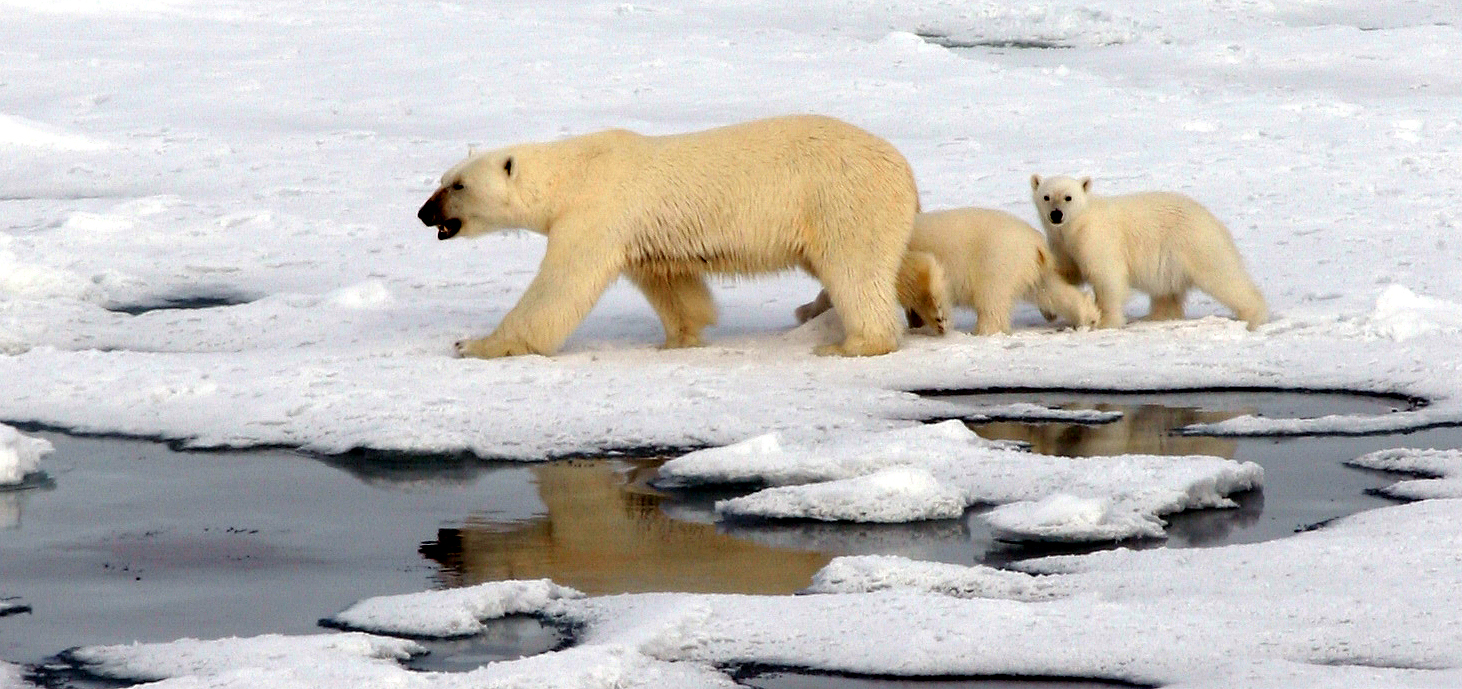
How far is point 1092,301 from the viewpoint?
9.05 m

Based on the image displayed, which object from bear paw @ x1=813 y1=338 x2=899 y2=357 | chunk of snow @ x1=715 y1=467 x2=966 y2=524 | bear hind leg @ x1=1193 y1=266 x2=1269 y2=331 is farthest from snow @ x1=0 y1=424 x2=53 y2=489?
bear hind leg @ x1=1193 y1=266 x2=1269 y2=331

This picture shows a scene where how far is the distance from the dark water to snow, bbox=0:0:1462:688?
0.64ft

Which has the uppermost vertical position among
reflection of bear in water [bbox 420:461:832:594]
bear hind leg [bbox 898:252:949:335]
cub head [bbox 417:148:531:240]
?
cub head [bbox 417:148:531:240]

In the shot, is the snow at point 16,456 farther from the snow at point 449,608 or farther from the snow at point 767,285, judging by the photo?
the snow at point 449,608

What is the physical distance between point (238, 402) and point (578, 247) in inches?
72.6

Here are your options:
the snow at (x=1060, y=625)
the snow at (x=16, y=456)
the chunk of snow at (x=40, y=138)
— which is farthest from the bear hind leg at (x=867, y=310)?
A: the chunk of snow at (x=40, y=138)

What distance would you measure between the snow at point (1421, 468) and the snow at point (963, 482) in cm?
47

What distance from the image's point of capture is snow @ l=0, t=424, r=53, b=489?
6.25 m

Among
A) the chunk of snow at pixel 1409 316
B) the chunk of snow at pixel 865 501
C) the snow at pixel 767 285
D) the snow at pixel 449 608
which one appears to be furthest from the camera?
the chunk of snow at pixel 1409 316

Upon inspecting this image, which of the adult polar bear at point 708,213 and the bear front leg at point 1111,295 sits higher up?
the adult polar bear at point 708,213

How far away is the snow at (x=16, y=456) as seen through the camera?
625 centimetres

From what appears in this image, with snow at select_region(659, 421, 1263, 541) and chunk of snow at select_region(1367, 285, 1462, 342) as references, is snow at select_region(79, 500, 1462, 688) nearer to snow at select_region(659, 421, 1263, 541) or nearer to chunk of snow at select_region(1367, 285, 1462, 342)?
snow at select_region(659, 421, 1263, 541)

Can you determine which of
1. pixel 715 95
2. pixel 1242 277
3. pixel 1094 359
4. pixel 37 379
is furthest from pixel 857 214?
pixel 715 95

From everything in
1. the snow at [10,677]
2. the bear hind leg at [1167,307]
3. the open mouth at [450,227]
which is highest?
the open mouth at [450,227]
